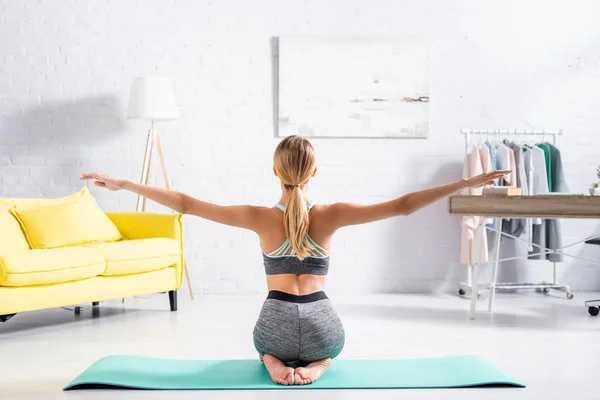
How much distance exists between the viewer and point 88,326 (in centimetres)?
418

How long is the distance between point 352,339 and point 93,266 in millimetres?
1461

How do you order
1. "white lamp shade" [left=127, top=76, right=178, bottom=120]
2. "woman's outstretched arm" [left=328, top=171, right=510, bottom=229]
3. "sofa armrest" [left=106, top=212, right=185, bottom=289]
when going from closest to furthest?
"woman's outstretched arm" [left=328, top=171, right=510, bottom=229], "sofa armrest" [left=106, top=212, right=185, bottom=289], "white lamp shade" [left=127, top=76, right=178, bottom=120]

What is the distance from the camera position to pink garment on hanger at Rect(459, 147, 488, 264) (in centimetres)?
545

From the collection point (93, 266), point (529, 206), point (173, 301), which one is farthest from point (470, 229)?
point (93, 266)

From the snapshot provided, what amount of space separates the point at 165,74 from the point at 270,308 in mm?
3374

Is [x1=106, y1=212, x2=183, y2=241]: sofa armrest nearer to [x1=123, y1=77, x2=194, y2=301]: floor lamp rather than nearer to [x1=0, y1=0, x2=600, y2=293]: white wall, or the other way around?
[x1=123, y1=77, x2=194, y2=301]: floor lamp

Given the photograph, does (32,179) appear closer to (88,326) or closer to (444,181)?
(88,326)

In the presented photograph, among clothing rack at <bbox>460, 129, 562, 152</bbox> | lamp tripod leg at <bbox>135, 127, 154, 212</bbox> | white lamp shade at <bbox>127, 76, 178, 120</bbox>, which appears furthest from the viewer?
clothing rack at <bbox>460, 129, 562, 152</bbox>

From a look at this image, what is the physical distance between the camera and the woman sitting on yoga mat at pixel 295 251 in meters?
2.67

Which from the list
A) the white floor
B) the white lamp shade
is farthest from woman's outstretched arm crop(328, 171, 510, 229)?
the white lamp shade

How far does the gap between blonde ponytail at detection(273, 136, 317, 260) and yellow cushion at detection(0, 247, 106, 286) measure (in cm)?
170

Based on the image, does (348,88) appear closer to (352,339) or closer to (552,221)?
(552,221)

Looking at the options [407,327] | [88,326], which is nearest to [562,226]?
[407,327]

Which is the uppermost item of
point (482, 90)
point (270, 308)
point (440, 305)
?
point (482, 90)
